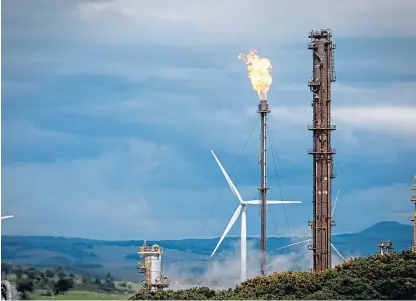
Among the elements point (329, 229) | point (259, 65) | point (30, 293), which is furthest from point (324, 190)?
point (30, 293)

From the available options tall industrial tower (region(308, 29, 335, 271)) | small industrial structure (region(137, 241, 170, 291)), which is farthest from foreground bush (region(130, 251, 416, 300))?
tall industrial tower (region(308, 29, 335, 271))

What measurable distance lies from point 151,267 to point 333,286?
210 inches

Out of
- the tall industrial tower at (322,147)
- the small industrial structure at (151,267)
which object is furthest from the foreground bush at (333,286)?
the tall industrial tower at (322,147)

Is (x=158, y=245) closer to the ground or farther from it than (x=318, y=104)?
closer to the ground

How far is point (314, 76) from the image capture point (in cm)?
4784

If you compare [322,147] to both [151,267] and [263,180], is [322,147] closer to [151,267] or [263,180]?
[263,180]

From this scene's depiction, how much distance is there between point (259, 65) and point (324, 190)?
14.0 ft

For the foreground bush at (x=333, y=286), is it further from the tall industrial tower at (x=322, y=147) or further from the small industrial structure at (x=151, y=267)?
the tall industrial tower at (x=322, y=147)

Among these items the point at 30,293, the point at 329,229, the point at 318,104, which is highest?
the point at 318,104

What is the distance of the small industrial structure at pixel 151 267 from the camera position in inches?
1743

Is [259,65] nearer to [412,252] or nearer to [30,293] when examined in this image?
[412,252]

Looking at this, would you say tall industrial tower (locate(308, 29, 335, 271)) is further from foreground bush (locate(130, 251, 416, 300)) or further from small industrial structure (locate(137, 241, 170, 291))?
small industrial structure (locate(137, 241, 170, 291))

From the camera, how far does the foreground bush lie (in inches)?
1649

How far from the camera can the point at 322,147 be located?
4728 cm
